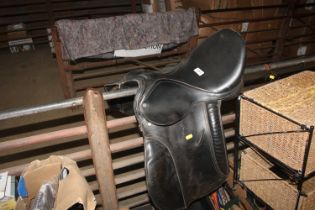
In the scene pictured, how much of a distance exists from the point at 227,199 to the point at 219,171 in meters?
0.55

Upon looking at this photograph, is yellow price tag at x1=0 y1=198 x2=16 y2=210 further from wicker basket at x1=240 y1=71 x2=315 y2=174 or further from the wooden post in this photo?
wicker basket at x1=240 y1=71 x2=315 y2=174

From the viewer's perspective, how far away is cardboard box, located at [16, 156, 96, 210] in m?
0.85

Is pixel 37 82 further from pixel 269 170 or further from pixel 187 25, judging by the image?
pixel 269 170

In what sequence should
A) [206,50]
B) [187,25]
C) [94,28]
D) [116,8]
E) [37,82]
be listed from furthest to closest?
[116,8] → [37,82] → [187,25] → [94,28] → [206,50]

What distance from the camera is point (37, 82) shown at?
3736 mm

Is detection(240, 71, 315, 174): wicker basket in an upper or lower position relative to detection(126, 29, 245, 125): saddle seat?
lower

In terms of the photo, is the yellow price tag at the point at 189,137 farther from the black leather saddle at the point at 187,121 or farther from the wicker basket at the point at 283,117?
the wicker basket at the point at 283,117

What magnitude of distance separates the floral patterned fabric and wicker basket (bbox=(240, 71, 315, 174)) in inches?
75.8

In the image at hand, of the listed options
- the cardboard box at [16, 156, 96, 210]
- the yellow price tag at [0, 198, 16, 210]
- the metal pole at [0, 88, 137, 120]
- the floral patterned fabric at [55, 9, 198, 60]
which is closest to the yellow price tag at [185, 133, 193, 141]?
the metal pole at [0, 88, 137, 120]

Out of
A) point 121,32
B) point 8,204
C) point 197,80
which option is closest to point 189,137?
point 197,80

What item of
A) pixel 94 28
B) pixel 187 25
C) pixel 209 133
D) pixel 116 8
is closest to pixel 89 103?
pixel 209 133

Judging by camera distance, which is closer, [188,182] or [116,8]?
[188,182]

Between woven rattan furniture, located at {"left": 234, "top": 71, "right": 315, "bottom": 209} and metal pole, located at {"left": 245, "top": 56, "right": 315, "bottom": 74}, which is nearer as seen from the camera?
woven rattan furniture, located at {"left": 234, "top": 71, "right": 315, "bottom": 209}

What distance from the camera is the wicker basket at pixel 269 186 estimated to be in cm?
109
